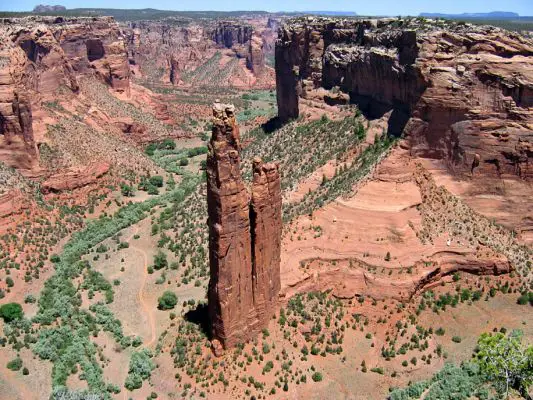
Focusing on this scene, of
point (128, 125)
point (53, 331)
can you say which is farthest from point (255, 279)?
point (128, 125)

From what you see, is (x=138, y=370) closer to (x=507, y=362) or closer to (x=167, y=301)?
(x=167, y=301)

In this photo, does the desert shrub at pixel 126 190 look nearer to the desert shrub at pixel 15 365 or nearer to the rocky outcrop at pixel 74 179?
the rocky outcrop at pixel 74 179

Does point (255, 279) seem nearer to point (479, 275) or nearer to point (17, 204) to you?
point (479, 275)

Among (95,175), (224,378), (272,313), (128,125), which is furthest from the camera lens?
(128,125)

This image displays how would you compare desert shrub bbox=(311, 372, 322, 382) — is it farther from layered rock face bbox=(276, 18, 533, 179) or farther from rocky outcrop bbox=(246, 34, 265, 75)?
rocky outcrop bbox=(246, 34, 265, 75)

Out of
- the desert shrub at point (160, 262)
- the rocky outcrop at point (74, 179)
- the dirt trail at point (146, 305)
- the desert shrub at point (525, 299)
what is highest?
the rocky outcrop at point (74, 179)

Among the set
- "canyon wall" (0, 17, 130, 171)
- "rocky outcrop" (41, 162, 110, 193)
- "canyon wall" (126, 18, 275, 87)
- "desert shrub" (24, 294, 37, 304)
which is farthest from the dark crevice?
"canyon wall" (126, 18, 275, 87)

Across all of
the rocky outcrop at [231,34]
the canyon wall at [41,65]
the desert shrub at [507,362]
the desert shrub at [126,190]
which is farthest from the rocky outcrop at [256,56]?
the desert shrub at [507,362]

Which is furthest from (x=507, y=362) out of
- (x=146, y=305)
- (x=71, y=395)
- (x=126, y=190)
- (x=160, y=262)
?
(x=126, y=190)
